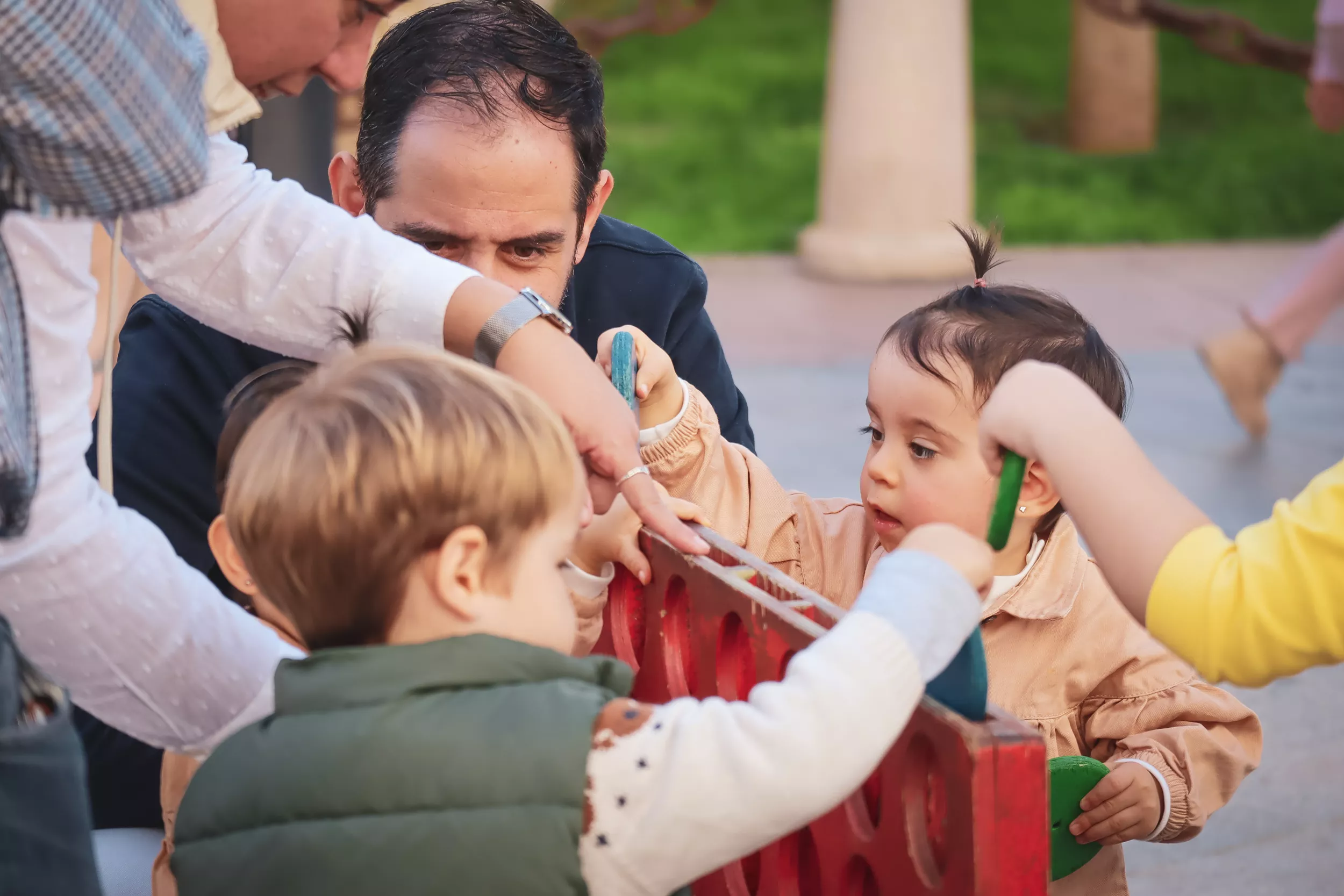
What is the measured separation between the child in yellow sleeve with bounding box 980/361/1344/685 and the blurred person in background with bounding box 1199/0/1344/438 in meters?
3.96

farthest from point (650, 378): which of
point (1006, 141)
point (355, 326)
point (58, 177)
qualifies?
point (1006, 141)

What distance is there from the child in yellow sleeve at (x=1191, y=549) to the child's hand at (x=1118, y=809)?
0.38 meters

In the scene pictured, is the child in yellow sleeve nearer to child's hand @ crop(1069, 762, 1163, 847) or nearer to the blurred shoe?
child's hand @ crop(1069, 762, 1163, 847)

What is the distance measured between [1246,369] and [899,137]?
9.50ft

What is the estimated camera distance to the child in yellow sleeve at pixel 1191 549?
4.21 ft

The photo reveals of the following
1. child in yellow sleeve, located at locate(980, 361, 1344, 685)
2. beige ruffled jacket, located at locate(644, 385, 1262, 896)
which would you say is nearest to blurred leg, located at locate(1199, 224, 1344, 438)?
beige ruffled jacket, located at locate(644, 385, 1262, 896)

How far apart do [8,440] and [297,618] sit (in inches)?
11.5

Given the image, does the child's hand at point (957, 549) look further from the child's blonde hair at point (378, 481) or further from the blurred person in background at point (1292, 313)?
the blurred person in background at point (1292, 313)

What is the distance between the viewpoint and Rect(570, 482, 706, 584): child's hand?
174 centimetres

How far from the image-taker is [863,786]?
1.35 meters

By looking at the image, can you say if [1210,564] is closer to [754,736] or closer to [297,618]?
[754,736]

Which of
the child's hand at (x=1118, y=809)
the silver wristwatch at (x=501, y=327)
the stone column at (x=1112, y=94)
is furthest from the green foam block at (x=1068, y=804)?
the stone column at (x=1112, y=94)

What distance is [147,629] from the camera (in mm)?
1304

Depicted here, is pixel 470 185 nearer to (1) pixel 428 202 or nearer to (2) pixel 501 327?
(1) pixel 428 202
